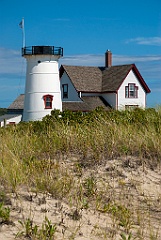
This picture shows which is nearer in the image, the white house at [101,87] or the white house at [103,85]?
the white house at [101,87]

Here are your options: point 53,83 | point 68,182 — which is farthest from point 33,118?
point 68,182

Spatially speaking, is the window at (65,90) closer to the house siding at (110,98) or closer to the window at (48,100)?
the house siding at (110,98)

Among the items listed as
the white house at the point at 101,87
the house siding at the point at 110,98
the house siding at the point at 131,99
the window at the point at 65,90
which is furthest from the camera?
the window at the point at 65,90

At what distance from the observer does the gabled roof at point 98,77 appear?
162ft

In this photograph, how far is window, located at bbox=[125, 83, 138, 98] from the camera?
1991 inches

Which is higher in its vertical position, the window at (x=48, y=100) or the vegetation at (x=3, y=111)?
the vegetation at (x=3, y=111)

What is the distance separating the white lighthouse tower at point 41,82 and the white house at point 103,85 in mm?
4865

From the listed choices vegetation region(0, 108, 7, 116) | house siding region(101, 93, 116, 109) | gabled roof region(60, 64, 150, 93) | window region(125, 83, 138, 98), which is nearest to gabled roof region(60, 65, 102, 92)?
gabled roof region(60, 64, 150, 93)

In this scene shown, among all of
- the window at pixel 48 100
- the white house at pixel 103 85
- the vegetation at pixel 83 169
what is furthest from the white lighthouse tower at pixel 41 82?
the vegetation at pixel 83 169

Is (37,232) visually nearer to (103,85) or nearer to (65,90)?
(65,90)

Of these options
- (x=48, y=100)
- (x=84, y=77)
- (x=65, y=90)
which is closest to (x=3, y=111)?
(x=65, y=90)

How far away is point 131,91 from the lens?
2013 inches

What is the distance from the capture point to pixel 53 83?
42562 millimetres

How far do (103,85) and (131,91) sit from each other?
3063 millimetres
